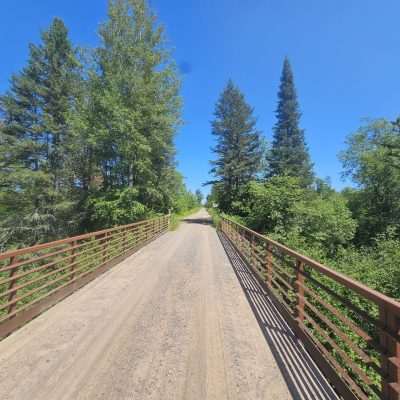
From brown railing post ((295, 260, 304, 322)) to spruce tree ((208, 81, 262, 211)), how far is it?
57.4ft

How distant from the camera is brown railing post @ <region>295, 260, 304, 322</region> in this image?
2.42 m

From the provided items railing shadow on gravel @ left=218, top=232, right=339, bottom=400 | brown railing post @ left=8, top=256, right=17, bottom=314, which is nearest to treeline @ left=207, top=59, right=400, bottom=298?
railing shadow on gravel @ left=218, top=232, right=339, bottom=400

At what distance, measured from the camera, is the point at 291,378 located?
5.76 feet

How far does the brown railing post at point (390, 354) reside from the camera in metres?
1.20

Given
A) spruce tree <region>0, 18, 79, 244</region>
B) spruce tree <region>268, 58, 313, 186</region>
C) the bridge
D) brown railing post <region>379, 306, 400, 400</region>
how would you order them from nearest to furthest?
brown railing post <region>379, 306, 400, 400</region> < the bridge < spruce tree <region>0, 18, 79, 244</region> < spruce tree <region>268, 58, 313, 186</region>

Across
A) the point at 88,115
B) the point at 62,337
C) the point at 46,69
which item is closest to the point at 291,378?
the point at 62,337

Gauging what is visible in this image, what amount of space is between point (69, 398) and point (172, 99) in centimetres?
1298

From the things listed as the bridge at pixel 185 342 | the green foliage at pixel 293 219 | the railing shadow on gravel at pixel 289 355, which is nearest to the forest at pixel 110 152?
the green foliage at pixel 293 219

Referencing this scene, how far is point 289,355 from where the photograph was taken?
203cm

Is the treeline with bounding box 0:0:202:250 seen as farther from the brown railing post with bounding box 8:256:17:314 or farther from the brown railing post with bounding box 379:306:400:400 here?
the brown railing post with bounding box 379:306:400:400

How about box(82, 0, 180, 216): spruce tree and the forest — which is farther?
box(82, 0, 180, 216): spruce tree

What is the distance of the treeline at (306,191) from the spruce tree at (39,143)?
10.9 metres

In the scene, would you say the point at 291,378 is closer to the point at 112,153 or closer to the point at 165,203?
the point at 112,153

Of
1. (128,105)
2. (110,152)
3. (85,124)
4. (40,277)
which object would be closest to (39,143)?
(85,124)
